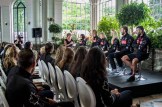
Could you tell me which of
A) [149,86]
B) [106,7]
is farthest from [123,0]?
[149,86]

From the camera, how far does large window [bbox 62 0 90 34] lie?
682 inches

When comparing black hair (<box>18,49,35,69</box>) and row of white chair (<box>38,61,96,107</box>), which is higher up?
black hair (<box>18,49,35,69</box>)

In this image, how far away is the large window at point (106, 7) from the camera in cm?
1399

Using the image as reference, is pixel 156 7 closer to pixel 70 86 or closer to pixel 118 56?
pixel 118 56

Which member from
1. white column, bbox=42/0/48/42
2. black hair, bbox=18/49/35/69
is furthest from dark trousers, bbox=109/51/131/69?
white column, bbox=42/0/48/42

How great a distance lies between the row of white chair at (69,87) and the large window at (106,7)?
33.2 ft

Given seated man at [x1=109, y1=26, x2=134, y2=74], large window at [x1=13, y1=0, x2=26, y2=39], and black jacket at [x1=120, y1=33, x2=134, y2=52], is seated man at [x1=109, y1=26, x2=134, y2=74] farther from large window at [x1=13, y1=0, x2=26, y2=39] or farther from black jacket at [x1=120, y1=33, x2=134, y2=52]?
large window at [x1=13, y1=0, x2=26, y2=39]

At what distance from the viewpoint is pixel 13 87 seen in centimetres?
221

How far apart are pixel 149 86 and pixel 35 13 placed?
1227cm

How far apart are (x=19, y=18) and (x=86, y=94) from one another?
16906 mm

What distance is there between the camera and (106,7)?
14789mm

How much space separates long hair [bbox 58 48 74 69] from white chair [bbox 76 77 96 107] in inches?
45.7

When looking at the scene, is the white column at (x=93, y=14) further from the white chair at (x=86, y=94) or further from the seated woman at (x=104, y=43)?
the white chair at (x=86, y=94)

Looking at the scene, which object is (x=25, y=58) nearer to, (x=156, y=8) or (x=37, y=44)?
(x=156, y=8)
